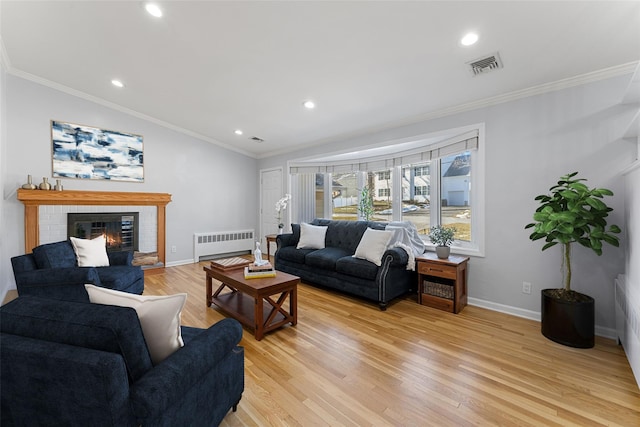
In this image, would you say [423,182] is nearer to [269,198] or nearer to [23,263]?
[269,198]

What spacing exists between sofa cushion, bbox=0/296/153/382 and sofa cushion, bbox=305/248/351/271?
2602mm

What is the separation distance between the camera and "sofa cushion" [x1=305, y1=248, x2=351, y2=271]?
354cm

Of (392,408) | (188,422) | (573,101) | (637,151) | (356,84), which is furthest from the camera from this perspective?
(356,84)

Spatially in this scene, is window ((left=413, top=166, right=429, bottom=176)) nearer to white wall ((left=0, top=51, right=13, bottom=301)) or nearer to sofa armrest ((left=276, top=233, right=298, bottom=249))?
sofa armrest ((left=276, top=233, right=298, bottom=249))

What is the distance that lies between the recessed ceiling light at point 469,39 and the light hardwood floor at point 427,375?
254cm

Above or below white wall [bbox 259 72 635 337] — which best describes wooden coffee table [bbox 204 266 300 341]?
below

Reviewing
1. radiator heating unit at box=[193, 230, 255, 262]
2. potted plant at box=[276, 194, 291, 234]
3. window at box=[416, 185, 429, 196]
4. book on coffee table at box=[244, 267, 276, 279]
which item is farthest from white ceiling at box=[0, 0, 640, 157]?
radiator heating unit at box=[193, 230, 255, 262]

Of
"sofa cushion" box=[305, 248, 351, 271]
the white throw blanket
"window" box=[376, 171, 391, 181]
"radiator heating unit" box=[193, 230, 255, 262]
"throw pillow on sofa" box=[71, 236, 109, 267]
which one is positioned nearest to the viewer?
"throw pillow on sofa" box=[71, 236, 109, 267]

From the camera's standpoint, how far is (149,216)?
4.89m

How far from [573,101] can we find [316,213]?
4232 millimetres

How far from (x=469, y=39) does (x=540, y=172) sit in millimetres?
1564

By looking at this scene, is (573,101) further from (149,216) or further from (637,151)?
(149,216)

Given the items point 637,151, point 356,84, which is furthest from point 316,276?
point 637,151

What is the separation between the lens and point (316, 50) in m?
2.49
